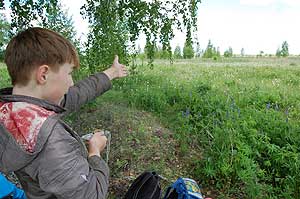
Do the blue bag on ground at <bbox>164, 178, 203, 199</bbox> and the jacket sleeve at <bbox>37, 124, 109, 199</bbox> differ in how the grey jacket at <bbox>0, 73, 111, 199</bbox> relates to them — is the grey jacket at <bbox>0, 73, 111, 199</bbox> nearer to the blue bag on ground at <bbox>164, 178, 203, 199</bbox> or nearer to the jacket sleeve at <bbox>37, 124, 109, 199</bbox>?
the jacket sleeve at <bbox>37, 124, 109, 199</bbox>

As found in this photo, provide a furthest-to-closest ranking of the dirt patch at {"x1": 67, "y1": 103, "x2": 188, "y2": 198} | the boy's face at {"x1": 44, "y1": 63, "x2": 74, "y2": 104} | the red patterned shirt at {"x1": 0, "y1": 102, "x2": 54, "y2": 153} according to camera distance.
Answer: the dirt patch at {"x1": 67, "y1": 103, "x2": 188, "y2": 198} → the boy's face at {"x1": 44, "y1": 63, "x2": 74, "y2": 104} → the red patterned shirt at {"x1": 0, "y1": 102, "x2": 54, "y2": 153}

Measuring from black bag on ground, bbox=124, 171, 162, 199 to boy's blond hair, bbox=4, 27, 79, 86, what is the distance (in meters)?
1.29

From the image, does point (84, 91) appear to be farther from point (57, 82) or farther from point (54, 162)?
point (54, 162)

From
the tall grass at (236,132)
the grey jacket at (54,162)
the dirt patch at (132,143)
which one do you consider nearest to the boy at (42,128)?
the grey jacket at (54,162)

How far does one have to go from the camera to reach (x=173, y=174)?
12.1 feet

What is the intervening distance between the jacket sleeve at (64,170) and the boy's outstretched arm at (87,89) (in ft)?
2.09

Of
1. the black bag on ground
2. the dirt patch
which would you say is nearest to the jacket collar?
the black bag on ground

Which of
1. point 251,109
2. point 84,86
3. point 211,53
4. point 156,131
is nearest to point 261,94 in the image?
point 251,109

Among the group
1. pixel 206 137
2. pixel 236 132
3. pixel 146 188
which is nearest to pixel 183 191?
pixel 146 188

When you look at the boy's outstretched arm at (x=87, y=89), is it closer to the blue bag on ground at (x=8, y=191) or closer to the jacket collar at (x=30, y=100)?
the jacket collar at (x=30, y=100)

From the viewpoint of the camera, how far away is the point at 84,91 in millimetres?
2223

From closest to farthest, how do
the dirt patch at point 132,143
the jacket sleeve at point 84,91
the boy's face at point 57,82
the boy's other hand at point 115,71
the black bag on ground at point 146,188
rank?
the boy's face at point 57,82 < the jacket sleeve at point 84,91 < the boy's other hand at point 115,71 < the black bag on ground at point 146,188 < the dirt patch at point 132,143

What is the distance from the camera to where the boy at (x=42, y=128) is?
141 cm

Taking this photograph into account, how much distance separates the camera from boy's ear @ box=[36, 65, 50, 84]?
149 cm
